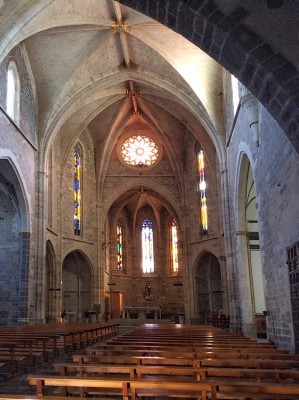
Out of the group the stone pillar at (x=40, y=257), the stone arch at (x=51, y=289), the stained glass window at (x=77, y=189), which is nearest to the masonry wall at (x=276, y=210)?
the stone pillar at (x=40, y=257)

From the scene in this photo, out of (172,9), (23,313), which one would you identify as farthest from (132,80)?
(172,9)

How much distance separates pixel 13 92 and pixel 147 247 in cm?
1994

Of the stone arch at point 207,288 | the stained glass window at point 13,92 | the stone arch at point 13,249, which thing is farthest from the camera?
the stone arch at point 207,288

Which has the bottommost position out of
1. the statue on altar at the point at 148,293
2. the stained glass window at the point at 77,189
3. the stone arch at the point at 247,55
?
the statue on altar at the point at 148,293

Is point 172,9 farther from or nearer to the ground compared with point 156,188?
nearer to the ground

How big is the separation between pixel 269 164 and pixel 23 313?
11.3m

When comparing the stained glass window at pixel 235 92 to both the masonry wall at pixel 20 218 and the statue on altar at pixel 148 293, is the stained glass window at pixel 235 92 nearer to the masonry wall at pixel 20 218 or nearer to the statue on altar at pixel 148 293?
the masonry wall at pixel 20 218

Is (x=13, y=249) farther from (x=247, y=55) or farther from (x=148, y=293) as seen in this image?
(x=148, y=293)

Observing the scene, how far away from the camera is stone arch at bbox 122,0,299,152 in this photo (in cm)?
A: 465

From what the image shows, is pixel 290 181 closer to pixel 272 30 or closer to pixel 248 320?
pixel 272 30

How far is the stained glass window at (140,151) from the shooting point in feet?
94.1

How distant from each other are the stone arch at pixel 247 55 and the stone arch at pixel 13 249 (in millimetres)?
12450

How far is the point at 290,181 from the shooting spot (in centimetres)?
834

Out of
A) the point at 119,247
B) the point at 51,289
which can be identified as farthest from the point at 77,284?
the point at 119,247
